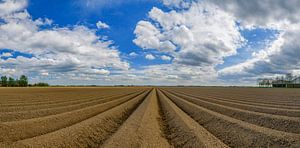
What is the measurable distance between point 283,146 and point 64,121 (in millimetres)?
9273

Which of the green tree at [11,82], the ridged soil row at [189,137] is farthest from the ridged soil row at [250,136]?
the green tree at [11,82]

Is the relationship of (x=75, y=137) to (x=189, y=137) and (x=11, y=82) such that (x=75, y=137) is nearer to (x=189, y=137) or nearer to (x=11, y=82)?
(x=189, y=137)

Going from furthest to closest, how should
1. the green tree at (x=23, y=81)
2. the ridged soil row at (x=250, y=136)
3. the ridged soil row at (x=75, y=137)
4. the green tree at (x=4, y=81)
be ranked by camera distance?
the green tree at (x=23, y=81) < the green tree at (x=4, y=81) < the ridged soil row at (x=75, y=137) < the ridged soil row at (x=250, y=136)

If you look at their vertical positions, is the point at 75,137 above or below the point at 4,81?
below

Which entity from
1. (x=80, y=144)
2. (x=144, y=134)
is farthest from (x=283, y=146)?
(x=80, y=144)

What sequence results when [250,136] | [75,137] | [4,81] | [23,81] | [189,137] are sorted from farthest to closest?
[23,81], [4,81], [189,137], [75,137], [250,136]

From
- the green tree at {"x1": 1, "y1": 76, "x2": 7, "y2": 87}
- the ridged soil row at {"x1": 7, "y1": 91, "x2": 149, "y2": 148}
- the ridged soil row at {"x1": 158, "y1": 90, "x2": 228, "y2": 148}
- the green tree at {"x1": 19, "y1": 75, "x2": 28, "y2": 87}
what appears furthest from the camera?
the green tree at {"x1": 19, "y1": 75, "x2": 28, "y2": 87}

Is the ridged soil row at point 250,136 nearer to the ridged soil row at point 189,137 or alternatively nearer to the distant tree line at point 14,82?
the ridged soil row at point 189,137

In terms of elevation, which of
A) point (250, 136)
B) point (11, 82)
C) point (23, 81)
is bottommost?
point (250, 136)

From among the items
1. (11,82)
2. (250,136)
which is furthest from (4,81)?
(250,136)

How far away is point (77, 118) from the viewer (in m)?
12.6

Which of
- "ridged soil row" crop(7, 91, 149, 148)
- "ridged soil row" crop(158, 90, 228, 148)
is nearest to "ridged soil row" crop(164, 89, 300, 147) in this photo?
"ridged soil row" crop(158, 90, 228, 148)

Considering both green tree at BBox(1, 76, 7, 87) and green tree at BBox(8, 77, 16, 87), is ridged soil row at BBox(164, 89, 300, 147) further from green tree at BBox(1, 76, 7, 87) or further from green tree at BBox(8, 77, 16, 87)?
green tree at BBox(1, 76, 7, 87)

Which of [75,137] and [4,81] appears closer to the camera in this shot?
[75,137]
